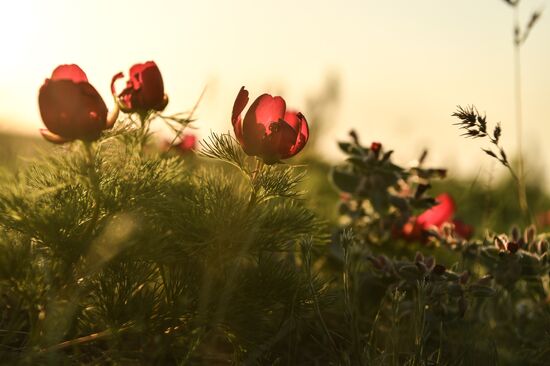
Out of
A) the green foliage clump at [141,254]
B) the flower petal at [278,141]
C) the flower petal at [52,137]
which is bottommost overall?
the green foliage clump at [141,254]

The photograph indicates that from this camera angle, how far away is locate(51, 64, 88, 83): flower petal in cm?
171

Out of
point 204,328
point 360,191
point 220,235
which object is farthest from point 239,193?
point 360,191

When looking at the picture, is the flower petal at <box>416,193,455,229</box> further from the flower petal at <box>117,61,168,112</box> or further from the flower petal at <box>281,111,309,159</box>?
the flower petal at <box>117,61,168,112</box>

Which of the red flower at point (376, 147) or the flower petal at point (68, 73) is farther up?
the flower petal at point (68, 73)

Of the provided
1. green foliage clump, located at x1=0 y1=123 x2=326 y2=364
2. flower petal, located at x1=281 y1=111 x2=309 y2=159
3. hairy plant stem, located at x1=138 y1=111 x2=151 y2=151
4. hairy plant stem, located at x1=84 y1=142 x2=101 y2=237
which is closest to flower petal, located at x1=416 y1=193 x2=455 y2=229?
green foliage clump, located at x1=0 y1=123 x2=326 y2=364

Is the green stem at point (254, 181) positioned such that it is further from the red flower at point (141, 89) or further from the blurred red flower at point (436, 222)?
the blurred red flower at point (436, 222)

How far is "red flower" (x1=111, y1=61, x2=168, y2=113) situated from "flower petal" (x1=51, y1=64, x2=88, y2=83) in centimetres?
12

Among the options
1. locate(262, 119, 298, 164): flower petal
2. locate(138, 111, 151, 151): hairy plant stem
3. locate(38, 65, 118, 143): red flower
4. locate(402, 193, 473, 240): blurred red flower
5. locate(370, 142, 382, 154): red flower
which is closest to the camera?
locate(38, 65, 118, 143): red flower

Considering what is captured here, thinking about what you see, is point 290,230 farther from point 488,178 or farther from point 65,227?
point 488,178

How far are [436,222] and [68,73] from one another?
69.7 inches

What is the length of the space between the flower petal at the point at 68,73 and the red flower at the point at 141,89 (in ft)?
0.40

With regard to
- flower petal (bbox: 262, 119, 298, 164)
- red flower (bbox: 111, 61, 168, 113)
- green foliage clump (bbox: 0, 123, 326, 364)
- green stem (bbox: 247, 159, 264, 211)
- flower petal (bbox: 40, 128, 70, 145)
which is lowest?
green foliage clump (bbox: 0, 123, 326, 364)

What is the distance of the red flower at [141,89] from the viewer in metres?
1.81

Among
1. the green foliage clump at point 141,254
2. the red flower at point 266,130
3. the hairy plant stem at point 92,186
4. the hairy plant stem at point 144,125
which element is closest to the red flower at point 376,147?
the green foliage clump at point 141,254
